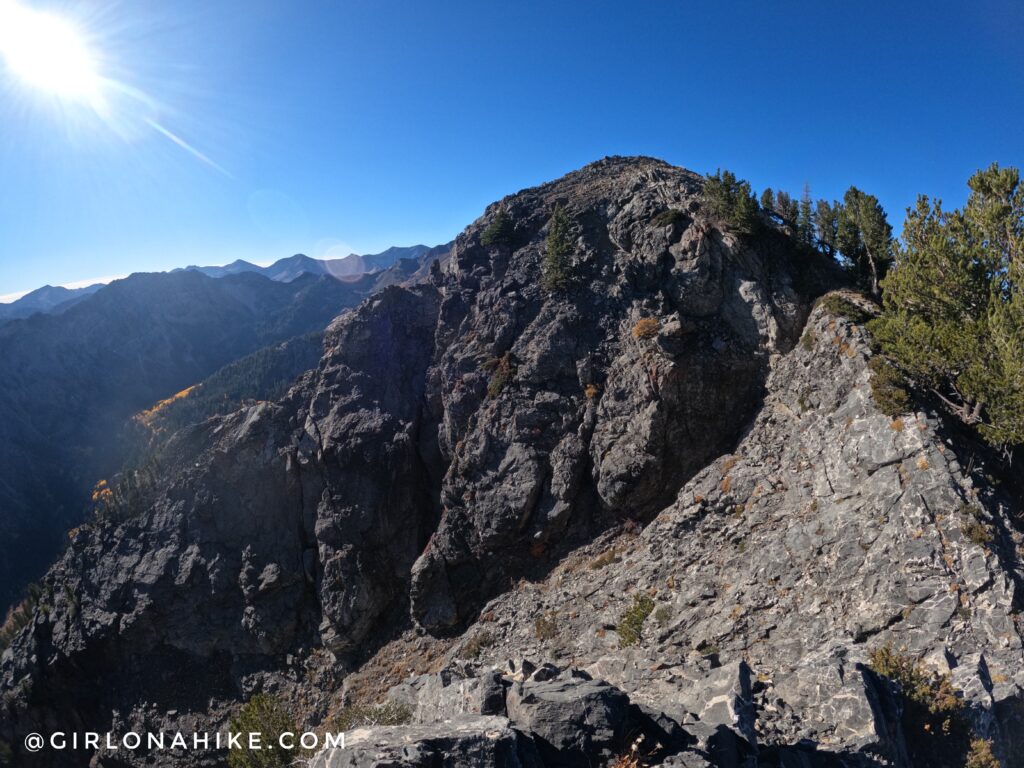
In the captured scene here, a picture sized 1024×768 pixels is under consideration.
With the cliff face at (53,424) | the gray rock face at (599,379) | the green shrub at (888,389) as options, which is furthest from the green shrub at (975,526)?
the cliff face at (53,424)

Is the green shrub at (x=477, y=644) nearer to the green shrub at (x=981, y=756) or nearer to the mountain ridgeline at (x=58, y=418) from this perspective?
the green shrub at (x=981, y=756)

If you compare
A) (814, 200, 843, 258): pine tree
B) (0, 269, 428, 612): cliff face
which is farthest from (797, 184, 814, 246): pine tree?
(0, 269, 428, 612): cliff face

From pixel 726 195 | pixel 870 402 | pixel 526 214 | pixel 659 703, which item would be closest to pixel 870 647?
pixel 659 703

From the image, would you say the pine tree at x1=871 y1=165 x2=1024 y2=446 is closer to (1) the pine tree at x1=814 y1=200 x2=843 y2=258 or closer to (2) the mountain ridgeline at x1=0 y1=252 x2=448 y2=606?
(1) the pine tree at x1=814 y1=200 x2=843 y2=258

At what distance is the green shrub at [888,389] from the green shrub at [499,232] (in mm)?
37708

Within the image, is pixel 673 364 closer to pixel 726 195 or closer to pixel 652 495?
pixel 652 495

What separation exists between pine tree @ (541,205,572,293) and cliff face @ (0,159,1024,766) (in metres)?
1.26

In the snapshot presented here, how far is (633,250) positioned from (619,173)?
2110 cm

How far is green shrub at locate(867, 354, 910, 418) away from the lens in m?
22.0

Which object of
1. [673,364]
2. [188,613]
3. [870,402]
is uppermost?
[673,364]

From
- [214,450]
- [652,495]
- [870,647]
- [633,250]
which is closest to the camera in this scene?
[870,647]

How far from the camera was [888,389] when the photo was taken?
22.7 m

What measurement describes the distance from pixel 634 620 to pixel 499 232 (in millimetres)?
41493

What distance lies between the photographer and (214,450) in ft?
168
